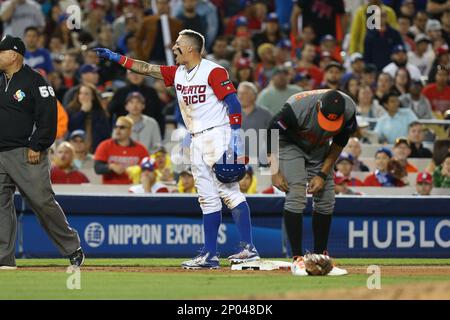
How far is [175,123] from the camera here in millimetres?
19484

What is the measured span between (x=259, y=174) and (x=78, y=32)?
19.9 feet

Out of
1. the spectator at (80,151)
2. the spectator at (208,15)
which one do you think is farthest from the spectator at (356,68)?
the spectator at (80,151)

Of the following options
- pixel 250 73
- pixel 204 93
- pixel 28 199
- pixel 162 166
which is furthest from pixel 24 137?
pixel 250 73

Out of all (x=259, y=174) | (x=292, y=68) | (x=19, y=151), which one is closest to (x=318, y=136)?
(x=19, y=151)

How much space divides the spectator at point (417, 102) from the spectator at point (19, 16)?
20.9 ft

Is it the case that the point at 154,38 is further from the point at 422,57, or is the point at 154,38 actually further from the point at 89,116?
the point at 422,57

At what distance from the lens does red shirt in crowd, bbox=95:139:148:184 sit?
16.5m

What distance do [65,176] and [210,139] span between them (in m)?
5.16

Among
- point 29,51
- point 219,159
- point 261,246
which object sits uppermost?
point 29,51

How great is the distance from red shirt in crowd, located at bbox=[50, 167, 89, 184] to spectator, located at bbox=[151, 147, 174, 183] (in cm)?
106

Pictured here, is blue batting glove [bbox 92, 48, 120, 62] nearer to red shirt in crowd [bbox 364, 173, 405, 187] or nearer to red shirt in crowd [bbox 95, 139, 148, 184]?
red shirt in crowd [bbox 95, 139, 148, 184]

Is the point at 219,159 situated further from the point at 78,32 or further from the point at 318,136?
the point at 78,32

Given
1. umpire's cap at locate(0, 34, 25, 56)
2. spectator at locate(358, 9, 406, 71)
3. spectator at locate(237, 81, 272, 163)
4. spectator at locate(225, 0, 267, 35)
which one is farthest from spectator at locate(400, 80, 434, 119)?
umpire's cap at locate(0, 34, 25, 56)

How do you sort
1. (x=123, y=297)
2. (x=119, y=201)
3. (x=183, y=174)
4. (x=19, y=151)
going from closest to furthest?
(x=123, y=297) < (x=19, y=151) < (x=119, y=201) < (x=183, y=174)
